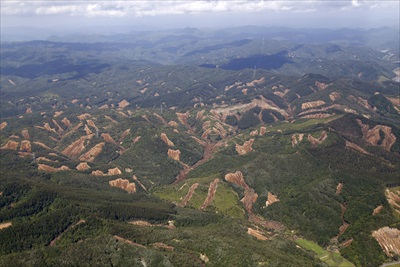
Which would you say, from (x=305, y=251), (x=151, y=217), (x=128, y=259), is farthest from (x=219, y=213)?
(x=128, y=259)

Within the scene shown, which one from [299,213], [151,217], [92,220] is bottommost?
[299,213]

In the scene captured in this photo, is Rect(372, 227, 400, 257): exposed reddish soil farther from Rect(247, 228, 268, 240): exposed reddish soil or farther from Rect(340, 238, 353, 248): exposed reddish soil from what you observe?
Rect(247, 228, 268, 240): exposed reddish soil

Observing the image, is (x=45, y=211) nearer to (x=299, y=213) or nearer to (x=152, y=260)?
(x=152, y=260)

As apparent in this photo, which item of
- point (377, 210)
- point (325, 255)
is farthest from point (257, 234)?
point (377, 210)

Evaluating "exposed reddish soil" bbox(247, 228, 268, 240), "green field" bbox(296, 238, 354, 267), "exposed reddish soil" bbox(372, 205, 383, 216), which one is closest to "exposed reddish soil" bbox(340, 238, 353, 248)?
"green field" bbox(296, 238, 354, 267)

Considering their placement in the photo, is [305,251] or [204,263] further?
[305,251]

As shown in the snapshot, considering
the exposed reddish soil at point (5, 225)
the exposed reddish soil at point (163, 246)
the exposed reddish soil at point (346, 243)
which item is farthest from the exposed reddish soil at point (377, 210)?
the exposed reddish soil at point (5, 225)

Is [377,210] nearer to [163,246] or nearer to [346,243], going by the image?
[346,243]

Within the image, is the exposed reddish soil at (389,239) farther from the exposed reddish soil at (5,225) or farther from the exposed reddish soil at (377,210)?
the exposed reddish soil at (5,225)

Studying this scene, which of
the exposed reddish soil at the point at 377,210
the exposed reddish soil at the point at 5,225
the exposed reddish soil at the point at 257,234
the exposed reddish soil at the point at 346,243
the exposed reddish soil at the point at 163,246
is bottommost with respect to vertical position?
the exposed reddish soil at the point at 346,243
